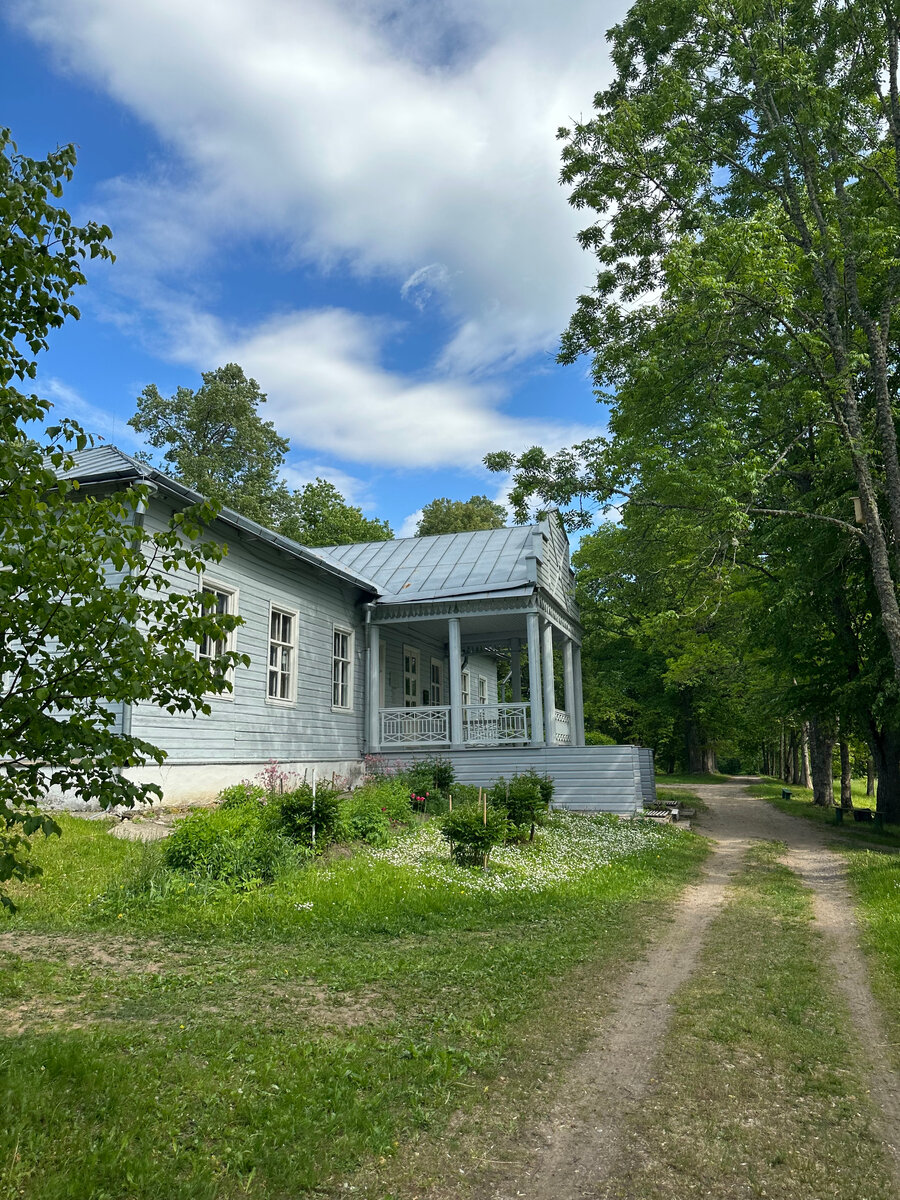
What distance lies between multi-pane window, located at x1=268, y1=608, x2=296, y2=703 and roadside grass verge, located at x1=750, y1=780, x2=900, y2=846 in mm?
12645

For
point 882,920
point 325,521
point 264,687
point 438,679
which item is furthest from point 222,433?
point 882,920

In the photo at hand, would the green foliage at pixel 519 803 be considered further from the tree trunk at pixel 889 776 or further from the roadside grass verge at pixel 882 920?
the tree trunk at pixel 889 776

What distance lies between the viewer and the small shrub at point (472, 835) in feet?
35.0

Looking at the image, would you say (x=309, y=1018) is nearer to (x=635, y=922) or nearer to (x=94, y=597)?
(x=94, y=597)

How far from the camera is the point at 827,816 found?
2161 centimetres

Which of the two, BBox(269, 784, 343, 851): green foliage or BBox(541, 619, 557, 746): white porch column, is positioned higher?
BBox(541, 619, 557, 746): white porch column

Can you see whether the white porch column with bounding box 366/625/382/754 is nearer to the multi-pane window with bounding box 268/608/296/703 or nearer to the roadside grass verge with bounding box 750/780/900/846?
the multi-pane window with bounding box 268/608/296/703

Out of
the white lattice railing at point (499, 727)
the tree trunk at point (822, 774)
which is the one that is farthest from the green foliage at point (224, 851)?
the tree trunk at point (822, 774)

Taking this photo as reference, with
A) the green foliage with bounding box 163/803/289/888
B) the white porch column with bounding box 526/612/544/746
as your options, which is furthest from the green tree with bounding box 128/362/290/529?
the green foliage with bounding box 163/803/289/888

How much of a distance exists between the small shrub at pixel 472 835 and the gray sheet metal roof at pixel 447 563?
7.84 meters

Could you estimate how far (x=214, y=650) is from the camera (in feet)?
44.8

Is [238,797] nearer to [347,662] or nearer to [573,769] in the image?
[347,662]

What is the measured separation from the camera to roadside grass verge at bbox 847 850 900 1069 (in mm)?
6098

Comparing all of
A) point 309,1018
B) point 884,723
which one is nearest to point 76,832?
point 309,1018
